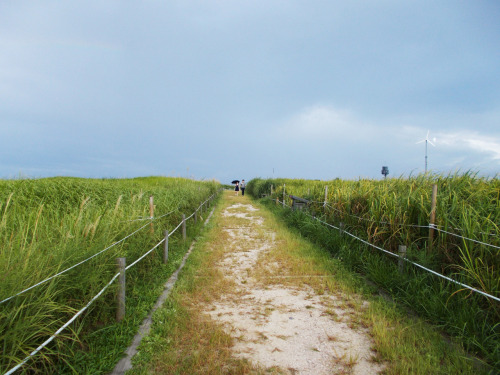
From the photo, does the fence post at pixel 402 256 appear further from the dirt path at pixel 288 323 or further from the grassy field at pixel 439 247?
the dirt path at pixel 288 323

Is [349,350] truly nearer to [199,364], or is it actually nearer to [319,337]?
[319,337]

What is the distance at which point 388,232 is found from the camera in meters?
5.75

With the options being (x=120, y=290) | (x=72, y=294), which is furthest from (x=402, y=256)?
(x=72, y=294)

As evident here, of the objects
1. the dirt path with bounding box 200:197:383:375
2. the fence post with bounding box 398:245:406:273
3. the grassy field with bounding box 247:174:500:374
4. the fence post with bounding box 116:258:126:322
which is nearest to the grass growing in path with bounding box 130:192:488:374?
the dirt path with bounding box 200:197:383:375

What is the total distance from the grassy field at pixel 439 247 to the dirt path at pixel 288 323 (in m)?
0.95

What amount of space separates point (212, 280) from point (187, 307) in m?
1.12

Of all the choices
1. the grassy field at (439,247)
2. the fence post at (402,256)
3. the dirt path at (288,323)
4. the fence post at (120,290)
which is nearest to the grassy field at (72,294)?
the fence post at (120,290)

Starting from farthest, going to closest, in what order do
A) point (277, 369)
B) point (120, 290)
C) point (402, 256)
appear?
point (402, 256), point (120, 290), point (277, 369)

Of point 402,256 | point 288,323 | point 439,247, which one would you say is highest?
point 439,247

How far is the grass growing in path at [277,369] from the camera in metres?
2.84

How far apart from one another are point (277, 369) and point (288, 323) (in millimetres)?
996

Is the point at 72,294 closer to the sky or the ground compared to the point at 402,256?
closer to the ground

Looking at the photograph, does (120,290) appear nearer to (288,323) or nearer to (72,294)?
(72,294)

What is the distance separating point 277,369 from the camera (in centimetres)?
280
